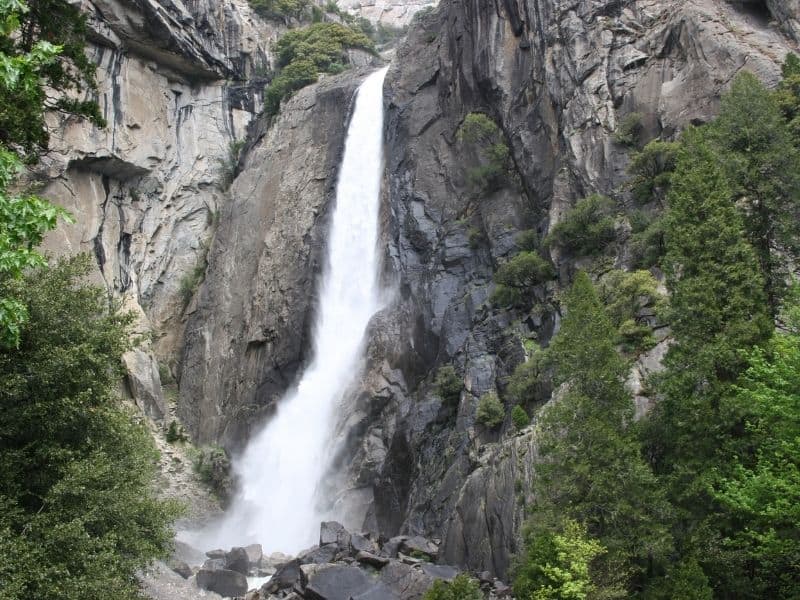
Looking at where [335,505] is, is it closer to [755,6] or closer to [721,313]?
[721,313]

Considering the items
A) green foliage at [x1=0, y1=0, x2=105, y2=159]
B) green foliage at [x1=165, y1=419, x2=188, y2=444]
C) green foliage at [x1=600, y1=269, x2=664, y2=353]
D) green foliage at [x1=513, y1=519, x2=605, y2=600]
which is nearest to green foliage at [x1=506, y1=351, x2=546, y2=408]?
green foliage at [x1=600, y1=269, x2=664, y2=353]

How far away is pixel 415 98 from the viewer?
45.1m

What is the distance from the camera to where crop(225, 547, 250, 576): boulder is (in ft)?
87.6

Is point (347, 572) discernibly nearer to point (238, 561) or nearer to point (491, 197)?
point (238, 561)

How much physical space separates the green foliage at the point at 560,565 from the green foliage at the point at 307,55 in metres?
45.1

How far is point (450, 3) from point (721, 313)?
117ft

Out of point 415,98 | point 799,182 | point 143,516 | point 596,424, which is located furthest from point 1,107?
point 415,98

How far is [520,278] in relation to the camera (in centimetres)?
3014

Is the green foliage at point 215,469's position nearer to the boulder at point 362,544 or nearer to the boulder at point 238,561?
the boulder at point 238,561

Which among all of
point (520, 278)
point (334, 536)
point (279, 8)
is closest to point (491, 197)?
point (520, 278)

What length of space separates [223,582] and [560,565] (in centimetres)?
1405

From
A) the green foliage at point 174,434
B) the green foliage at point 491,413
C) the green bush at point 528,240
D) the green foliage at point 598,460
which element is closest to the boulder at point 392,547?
the green foliage at point 491,413

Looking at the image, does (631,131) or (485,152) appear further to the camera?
(485,152)

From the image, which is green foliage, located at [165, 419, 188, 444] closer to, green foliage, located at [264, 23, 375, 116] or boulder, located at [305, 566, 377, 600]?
boulder, located at [305, 566, 377, 600]
